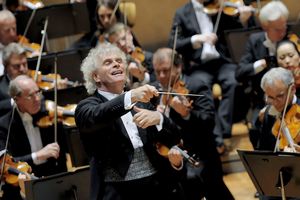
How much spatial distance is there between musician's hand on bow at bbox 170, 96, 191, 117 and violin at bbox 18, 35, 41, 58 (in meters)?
1.09

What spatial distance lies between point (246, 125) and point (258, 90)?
455 mm

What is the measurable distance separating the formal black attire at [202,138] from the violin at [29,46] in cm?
96

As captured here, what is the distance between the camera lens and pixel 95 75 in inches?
93.7

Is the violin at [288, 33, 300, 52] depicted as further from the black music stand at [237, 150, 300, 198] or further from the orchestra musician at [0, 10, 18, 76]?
the orchestra musician at [0, 10, 18, 76]

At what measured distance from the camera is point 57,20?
405cm

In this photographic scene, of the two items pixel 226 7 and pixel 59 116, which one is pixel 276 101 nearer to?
pixel 59 116

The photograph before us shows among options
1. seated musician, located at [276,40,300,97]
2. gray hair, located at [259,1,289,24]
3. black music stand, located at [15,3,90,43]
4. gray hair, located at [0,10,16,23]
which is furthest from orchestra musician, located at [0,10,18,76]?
seated musician, located at [276,40,300,97]

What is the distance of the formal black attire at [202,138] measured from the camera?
130 inches

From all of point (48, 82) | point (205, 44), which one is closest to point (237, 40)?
point (205, 44)

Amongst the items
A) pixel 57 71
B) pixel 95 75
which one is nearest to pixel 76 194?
pixel 95 75

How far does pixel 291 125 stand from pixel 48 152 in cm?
113

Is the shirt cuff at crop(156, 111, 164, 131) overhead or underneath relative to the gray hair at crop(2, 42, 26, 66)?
underneath

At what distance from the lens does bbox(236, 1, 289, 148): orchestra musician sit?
142 inches

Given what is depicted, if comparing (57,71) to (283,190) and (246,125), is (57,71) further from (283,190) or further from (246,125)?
(283,190)
